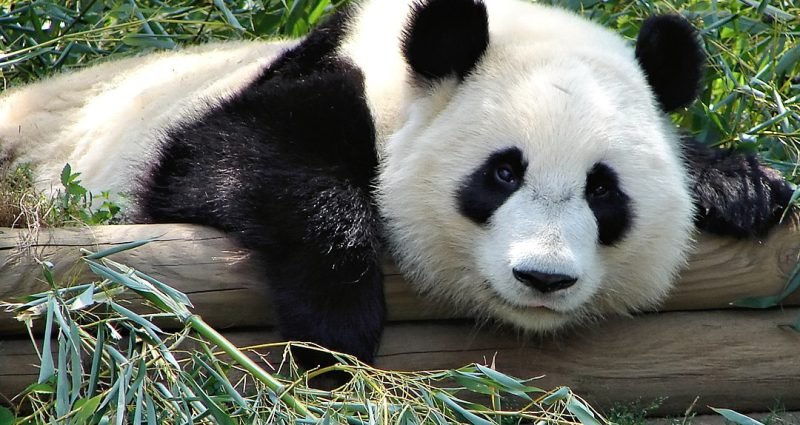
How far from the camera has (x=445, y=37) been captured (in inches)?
116

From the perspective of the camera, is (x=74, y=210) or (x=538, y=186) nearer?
(x=538, y=186)

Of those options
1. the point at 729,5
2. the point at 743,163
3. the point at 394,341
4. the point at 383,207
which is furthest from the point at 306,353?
the point at 729,5

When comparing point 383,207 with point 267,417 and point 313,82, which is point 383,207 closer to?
point 313,82

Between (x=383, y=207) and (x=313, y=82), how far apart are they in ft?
1.51

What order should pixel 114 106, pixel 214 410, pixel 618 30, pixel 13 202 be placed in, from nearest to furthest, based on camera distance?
pixel 214 410, pixel 13 202, pixel 114 106, pixel 618 30

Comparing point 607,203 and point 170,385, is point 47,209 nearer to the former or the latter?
point 170,385

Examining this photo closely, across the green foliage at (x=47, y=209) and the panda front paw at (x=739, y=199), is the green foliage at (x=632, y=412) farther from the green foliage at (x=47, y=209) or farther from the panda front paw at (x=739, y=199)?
the green foliage at (x=47, y=209)

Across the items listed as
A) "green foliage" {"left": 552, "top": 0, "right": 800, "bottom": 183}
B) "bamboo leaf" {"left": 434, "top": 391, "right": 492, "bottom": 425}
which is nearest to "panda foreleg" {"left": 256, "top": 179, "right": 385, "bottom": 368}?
"bamboo leaf" {"left": 434, "top": 391, "right": 492, "bottom": 425}

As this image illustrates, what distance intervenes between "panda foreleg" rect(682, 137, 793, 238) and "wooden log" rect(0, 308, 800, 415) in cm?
25

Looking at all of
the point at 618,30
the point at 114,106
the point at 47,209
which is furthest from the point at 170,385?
the point at 618,30

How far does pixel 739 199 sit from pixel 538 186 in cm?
74

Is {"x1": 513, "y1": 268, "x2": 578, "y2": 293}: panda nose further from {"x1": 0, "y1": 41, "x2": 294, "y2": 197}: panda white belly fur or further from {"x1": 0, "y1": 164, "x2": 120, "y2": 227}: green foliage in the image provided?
{"x1": 0, "y1": 41, "x2": 294, "y2": 197}: panda white belly fur

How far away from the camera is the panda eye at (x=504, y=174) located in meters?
2.75

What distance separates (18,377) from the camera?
270 centimetres
